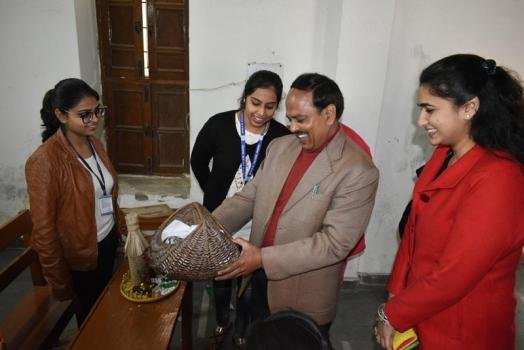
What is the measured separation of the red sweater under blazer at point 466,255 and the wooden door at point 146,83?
2.77 metres

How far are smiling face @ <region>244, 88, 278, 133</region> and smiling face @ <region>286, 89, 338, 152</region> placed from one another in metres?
0.53

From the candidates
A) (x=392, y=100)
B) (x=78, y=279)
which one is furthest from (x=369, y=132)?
(x=78, y=279)

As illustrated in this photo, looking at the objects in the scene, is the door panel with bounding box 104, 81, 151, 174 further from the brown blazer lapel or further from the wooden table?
the brown blazer lapel

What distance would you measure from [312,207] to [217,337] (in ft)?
4.93

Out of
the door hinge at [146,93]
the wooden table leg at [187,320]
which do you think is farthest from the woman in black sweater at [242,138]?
the door hinge at [146,93]

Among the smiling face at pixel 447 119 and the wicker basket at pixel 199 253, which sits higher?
the smiling face at pixel 447 119

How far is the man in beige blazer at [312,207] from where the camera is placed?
154cm

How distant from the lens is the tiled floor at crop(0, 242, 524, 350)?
2.72m

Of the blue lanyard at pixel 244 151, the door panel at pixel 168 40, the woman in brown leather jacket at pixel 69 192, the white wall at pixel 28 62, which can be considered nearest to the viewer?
the woman in brown leather jacket at pixel 69 192

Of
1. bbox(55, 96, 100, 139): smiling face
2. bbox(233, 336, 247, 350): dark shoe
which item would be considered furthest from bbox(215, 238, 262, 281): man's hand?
bbox(233, 336, 247, 350): dark shoe

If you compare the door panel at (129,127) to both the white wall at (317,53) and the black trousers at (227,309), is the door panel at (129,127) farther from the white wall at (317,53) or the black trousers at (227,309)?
the black trousers at (227,309)

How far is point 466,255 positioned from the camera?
1.19 meters

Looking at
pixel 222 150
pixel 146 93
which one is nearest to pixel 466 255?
pixel 222 150

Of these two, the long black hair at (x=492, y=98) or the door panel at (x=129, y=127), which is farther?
the door panel at (x=129, y=127)
